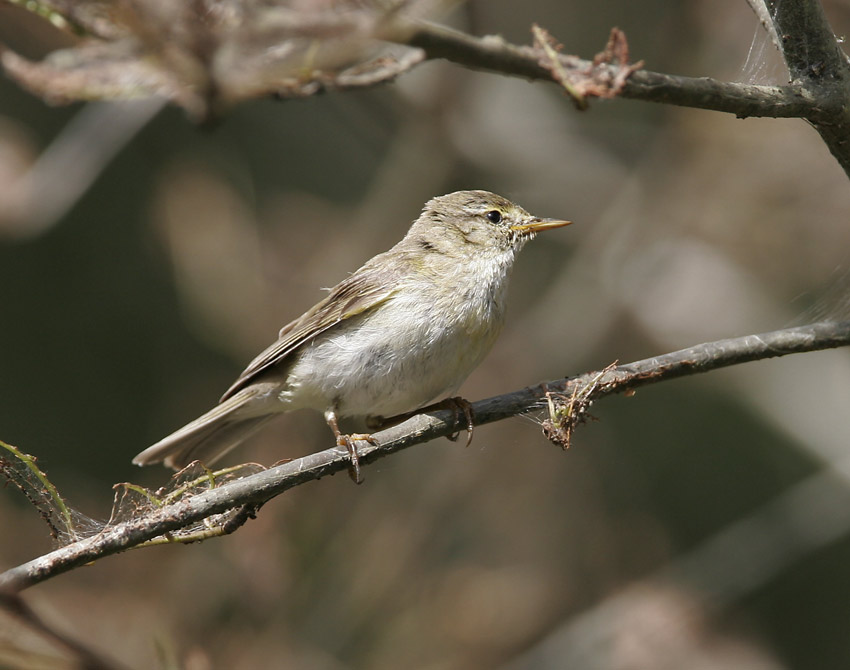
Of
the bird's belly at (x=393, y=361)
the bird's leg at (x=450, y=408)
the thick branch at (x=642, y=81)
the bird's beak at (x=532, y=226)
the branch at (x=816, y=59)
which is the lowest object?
the bird's leg at (x=450, y=408)

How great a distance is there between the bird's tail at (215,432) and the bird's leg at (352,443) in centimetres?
40

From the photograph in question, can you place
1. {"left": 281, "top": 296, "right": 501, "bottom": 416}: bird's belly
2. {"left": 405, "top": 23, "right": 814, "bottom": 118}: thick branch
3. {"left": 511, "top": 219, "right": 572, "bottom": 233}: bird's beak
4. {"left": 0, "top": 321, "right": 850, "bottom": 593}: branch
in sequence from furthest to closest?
{"left": 511, "top": 219, "right": 572, "bottom": 233}: bird's beak, {"left": 281, "top": 296, "right": 501, "bottom": 416}: bird's belly, {"left": 0, "top": 321, "right": 850, "bottom": 593}: branch, {"left": 405, "top": 23, "right": 814, "bottom": 118}: thick branch

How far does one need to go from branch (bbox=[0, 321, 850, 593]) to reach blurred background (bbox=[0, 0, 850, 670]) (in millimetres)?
2136

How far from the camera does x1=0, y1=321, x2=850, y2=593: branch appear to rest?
228 centimetres

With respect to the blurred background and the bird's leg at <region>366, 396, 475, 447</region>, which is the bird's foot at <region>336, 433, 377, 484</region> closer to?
the bird's leg at <region>366, 396, 475, 447</region>

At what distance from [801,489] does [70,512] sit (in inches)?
172

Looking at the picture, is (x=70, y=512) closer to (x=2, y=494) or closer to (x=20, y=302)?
(x=2, y=494)

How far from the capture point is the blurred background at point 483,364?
4.93m

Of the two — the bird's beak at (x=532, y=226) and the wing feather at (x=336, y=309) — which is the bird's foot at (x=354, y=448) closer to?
the wing feather at (x=336, y=309)

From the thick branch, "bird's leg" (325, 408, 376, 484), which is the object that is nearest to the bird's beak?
"bird's leg" (325, 408, 376, 484)

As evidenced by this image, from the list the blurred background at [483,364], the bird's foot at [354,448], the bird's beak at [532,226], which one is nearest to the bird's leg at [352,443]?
the bird's foot at [354,448]

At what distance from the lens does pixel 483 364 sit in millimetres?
6328

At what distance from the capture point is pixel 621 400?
7.26 m

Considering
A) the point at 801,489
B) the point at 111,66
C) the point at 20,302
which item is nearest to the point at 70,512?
the point at 111,66
